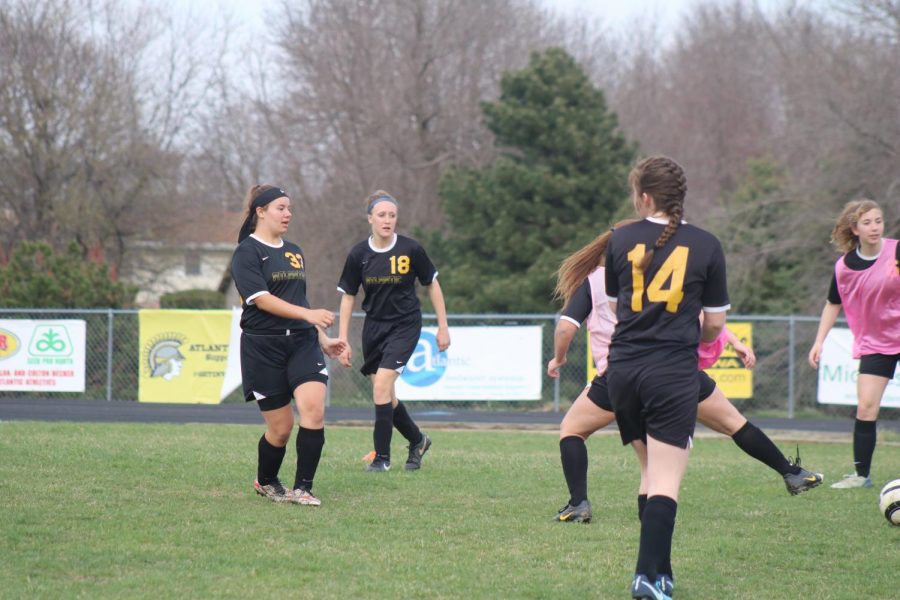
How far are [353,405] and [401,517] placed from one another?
1250 centimetres

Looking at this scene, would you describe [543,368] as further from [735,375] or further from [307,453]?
[307,453]

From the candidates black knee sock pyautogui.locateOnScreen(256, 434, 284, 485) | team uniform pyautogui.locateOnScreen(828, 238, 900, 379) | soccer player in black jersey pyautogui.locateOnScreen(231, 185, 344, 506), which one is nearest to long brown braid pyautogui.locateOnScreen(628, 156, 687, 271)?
soccer player in black jersey pyautogui.locateOnScreen(231, 185, 344, 506)

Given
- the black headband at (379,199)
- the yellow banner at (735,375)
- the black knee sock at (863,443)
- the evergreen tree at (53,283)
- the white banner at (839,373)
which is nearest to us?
the black knee sock at (863,443)

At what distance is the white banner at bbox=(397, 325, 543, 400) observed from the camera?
17516 millimetres

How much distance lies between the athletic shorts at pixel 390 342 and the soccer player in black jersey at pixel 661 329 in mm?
4096

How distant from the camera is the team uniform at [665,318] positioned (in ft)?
15.4

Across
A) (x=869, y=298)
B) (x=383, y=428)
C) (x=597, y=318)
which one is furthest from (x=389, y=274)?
(x=869, y=298)

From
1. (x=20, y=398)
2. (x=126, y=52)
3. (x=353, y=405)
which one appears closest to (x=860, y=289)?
(x=353, y=405)

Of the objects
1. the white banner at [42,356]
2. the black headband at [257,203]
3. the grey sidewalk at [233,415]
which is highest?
the black headband at [257,203]

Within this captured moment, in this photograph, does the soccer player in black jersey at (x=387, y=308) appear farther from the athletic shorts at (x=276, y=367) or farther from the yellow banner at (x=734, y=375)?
the yellow banner at (x=734, y=375)

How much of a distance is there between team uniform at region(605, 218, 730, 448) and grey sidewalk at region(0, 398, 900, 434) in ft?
31.6

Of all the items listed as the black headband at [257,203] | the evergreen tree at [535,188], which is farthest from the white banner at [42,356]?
the black headband at [257,203]

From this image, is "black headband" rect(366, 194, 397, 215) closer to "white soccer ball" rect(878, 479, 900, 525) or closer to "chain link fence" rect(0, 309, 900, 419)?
"white soccer ball" rect(878, 479, 900, 525)

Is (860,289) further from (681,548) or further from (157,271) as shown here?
(157,271)
